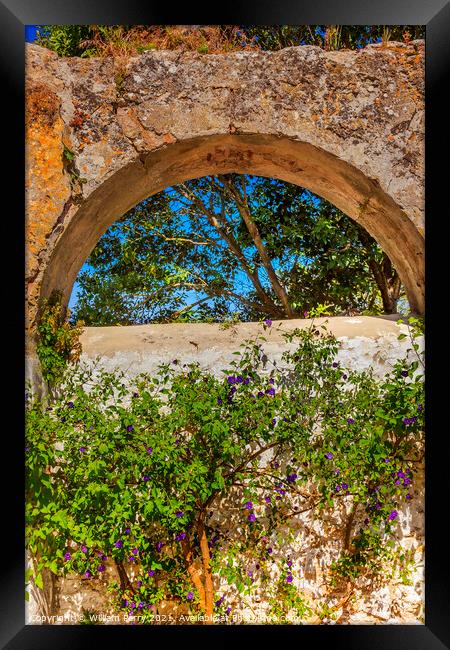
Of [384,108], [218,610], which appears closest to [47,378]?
[218,610]

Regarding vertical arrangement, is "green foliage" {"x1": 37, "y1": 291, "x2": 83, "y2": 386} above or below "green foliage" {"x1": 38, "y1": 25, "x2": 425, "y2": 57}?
below

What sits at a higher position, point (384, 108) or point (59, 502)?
point (384, 108)

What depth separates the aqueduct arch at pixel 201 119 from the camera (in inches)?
82.8

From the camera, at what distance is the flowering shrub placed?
2.11 m

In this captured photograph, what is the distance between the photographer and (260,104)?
2.16 m

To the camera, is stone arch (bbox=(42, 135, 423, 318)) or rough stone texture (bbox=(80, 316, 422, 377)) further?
rough stone texture (bbox=(80, 316, 422, 377))

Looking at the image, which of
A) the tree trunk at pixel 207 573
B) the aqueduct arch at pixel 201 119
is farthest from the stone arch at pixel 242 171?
the tree trunk at pixel 207 573

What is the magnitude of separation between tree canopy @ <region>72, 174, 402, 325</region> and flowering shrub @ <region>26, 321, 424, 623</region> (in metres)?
2.07

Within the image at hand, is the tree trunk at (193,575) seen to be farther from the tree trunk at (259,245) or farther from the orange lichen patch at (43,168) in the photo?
the tree trunk at (259,245)

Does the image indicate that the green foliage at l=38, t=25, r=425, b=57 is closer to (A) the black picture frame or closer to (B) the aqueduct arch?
(B) the aqueduct arch

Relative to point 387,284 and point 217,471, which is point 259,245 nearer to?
point 387,284

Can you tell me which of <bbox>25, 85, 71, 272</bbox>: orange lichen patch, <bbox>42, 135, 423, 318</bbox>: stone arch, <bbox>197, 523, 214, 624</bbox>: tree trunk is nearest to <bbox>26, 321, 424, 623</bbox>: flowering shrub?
<bbox>197, 523, 214, 624</bbox>: tree trunk
